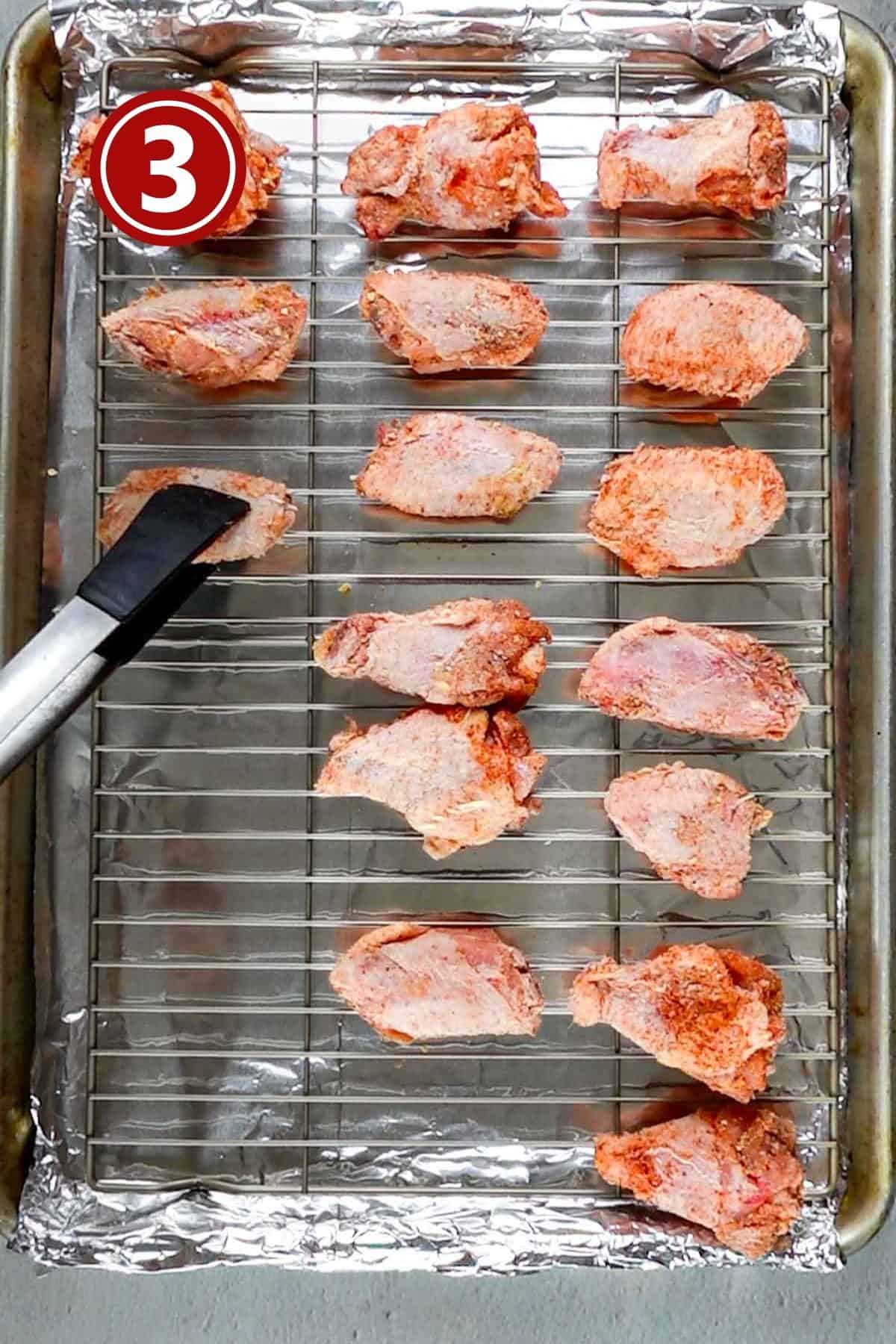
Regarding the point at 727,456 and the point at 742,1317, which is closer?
the point at 727,456

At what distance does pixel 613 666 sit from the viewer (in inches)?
62.2

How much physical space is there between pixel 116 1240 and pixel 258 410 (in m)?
1.13

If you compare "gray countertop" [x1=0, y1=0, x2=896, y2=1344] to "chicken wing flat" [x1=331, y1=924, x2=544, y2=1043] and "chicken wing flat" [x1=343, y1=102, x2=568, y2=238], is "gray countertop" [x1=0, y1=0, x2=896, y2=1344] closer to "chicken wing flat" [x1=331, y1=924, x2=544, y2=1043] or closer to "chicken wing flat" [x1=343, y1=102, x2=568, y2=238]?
"chicken wing flat" [x1=331, y1=924, x2=544, y2=1043]

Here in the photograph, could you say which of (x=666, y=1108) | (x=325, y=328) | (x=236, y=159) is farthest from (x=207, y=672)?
(x=666, y=1108)

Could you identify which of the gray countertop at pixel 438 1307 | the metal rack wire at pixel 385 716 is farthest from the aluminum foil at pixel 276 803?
the gray countertop at pixel 438 1307

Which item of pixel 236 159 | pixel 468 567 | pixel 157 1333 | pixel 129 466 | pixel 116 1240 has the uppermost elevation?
pixel 236 159

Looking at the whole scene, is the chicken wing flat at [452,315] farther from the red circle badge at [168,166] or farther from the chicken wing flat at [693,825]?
the chicken wing flat at [693,825]

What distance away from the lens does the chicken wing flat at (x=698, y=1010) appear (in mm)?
1522

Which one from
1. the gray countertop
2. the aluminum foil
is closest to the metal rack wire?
the aluminum foil

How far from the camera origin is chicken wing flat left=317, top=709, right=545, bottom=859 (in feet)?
5.02

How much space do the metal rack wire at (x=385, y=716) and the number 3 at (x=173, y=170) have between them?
0.09 m

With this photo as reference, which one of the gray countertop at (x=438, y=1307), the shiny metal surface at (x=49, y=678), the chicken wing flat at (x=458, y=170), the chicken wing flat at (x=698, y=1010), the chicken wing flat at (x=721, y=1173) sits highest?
the chicken wing flat at (x=458, y=170)

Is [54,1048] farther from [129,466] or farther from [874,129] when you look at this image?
[874,129]

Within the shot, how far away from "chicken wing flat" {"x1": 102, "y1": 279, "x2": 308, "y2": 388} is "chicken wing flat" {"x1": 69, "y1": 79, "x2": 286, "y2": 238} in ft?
0.30
